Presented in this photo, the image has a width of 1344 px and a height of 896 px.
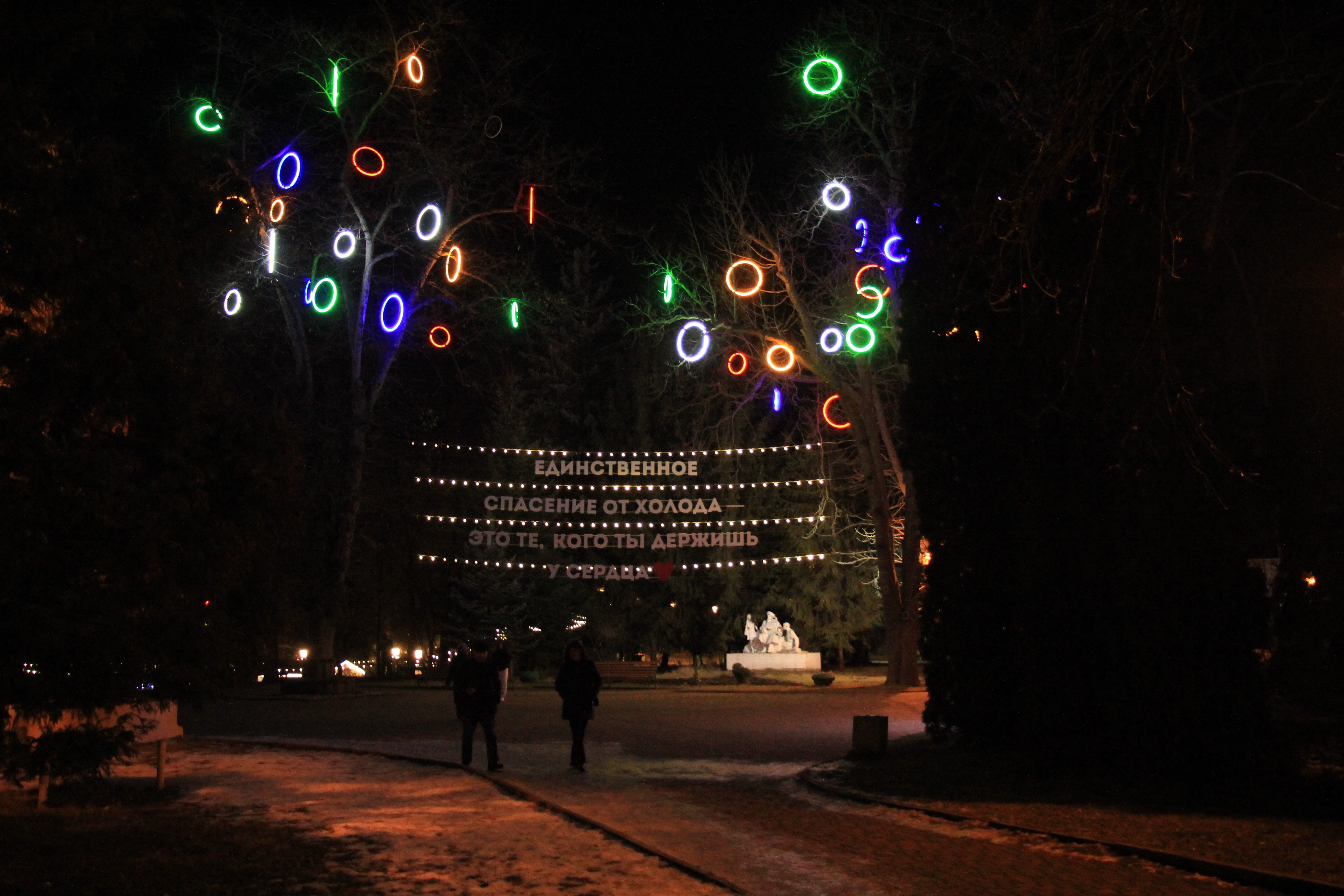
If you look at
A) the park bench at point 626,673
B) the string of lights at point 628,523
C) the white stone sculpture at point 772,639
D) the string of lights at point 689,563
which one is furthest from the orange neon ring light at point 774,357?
the white stone sculpture at point 772,639

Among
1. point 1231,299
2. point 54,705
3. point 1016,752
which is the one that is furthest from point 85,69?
point 1231,299

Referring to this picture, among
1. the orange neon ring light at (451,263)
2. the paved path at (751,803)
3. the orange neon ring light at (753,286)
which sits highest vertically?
the orange neon ring light at (451,263)

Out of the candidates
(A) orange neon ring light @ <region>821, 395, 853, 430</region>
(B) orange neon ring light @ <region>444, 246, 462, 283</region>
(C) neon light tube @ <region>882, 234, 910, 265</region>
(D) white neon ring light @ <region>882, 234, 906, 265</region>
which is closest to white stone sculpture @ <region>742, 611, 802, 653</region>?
(A) orange neon ring light @ <region>821, 395, 853, 430</region>

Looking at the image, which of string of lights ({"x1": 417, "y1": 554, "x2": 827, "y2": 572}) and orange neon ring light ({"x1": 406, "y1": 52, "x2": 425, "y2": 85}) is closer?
orange neon ring light ({"x1": 406, "y1": 52, "x2": 425, "y2": 85})

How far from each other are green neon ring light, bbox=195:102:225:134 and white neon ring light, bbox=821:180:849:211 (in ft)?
46.2

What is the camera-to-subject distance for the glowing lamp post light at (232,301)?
85.9ft

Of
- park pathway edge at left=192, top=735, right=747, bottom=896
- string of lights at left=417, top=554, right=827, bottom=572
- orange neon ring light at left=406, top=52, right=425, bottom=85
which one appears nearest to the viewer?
park pathway edge at left=192, top=735, right=747, bottom=896

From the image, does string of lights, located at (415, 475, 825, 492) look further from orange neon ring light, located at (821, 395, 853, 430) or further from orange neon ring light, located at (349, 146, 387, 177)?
orange neon ring light, located at (349, 146, 387, 177)

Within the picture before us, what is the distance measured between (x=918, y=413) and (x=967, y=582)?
86.2 inches

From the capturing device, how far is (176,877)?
7.43 metres

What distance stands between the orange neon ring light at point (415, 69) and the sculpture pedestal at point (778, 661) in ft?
73.0

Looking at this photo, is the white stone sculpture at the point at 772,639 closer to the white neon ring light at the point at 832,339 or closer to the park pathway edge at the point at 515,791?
the white neon ring light at the point at 832,339

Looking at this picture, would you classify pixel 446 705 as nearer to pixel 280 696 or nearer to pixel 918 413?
pixel 280 696

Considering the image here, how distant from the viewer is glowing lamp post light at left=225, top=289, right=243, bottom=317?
2617 centimetres
